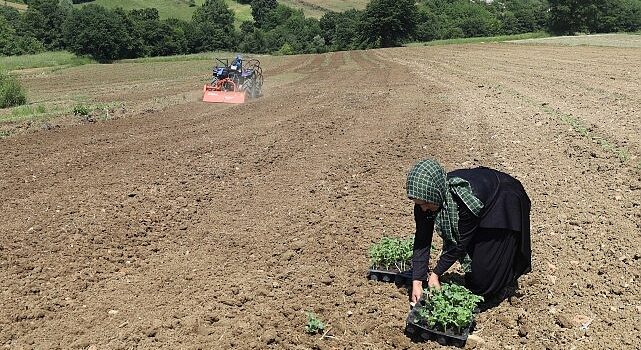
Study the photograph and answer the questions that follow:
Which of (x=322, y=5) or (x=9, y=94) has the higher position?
(x=322, y=5)

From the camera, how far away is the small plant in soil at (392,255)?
472cm

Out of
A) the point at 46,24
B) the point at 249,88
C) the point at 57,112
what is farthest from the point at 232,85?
the point at 46,24

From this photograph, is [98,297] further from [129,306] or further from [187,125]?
[187,125]

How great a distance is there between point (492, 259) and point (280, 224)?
8.57ft

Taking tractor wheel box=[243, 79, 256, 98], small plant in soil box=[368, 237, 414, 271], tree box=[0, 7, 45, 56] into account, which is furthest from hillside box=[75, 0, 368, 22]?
small plant in soil box=[368, 237, 414, 271]

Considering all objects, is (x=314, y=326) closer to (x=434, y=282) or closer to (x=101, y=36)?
(x=434, y=282)

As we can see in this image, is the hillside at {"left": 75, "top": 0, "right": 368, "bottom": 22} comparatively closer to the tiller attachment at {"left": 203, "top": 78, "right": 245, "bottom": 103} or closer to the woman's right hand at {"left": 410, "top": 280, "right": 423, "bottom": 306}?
the tiller attachment at {"left": 203, "top": 78, "right": 245, "bottom": 103}

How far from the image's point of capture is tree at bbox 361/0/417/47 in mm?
68062

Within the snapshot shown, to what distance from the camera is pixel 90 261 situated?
16.9ft

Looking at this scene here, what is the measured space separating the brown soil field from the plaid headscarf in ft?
2.79

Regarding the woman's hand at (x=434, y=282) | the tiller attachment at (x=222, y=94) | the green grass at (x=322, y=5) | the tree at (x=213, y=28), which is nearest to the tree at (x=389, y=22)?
the tree at (x=213, y=28)

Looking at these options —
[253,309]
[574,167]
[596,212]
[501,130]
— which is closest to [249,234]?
[253,309]

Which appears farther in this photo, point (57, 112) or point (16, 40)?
point (16, 40)

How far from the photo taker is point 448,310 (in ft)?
12.4
